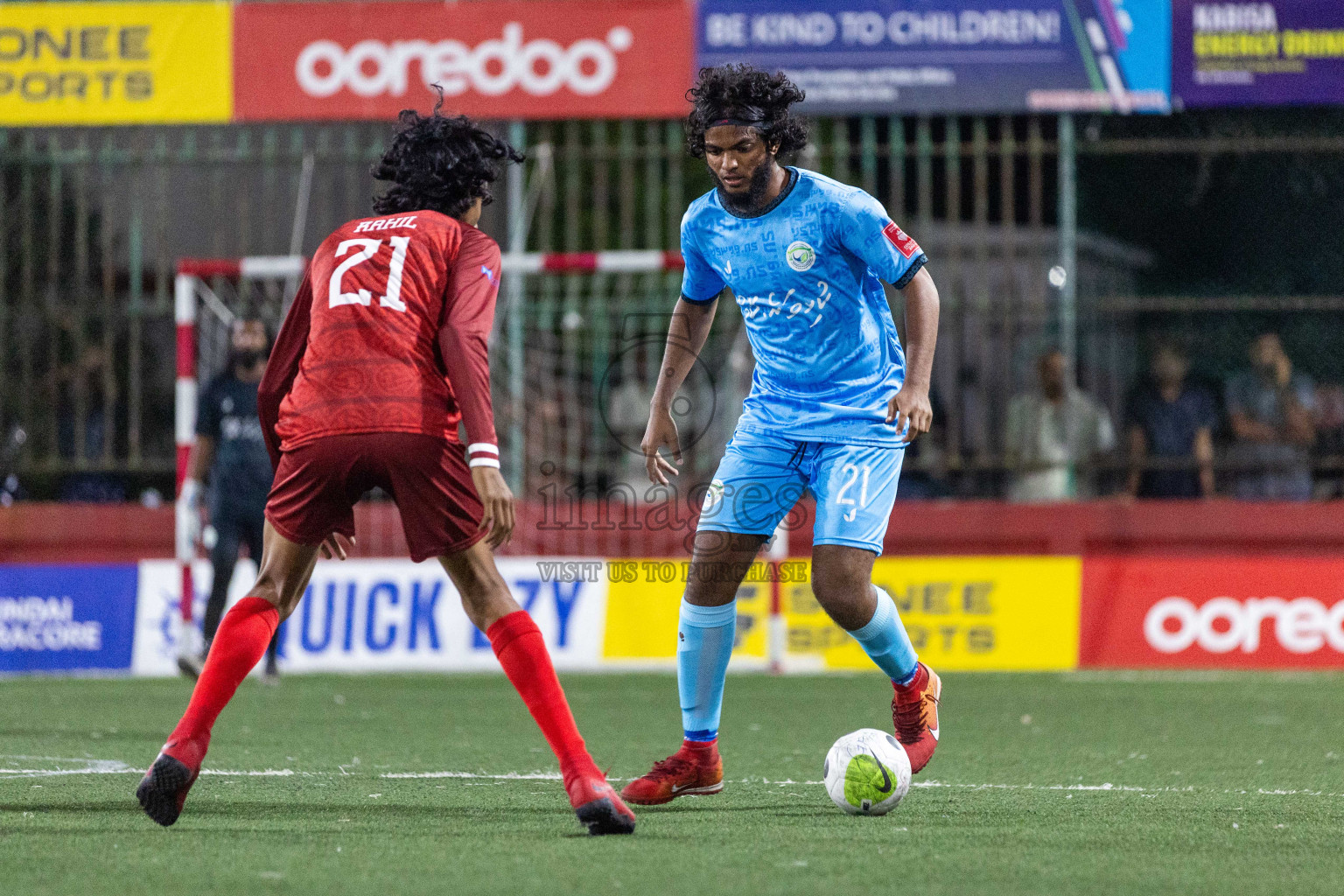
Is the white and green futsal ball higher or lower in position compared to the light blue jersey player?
lower

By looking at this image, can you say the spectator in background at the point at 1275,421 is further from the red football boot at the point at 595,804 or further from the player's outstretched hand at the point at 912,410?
the red football boot at the point at 595,804

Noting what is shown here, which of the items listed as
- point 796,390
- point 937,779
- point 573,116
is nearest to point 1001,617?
point 573,116

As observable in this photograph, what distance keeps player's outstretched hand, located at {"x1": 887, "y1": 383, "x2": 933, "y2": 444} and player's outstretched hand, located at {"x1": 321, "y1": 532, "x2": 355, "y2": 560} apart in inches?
65.9

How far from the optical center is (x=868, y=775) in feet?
16.9

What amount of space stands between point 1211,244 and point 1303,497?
358 cm

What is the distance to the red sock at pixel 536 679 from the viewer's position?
473 centimetres

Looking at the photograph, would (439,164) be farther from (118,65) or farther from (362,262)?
(118,65)

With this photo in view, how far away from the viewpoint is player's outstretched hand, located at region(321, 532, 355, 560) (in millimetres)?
5035

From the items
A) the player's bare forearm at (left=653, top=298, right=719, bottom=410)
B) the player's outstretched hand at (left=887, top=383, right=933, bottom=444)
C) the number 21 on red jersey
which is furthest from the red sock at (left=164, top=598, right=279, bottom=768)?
the player's outstretched hand at (left=887, top=383, right=933, bottom=444)

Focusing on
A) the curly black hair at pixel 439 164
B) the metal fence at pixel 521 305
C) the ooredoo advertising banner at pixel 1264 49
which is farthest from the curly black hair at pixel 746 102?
the ooredoo advertising banner at pixel 1264 49

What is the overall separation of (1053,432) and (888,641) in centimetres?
722

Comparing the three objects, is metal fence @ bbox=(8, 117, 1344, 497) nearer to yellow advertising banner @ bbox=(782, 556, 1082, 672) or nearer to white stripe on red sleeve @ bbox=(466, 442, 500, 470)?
yellow advertising banner @ bbox=(782, 556, 1082, 672)

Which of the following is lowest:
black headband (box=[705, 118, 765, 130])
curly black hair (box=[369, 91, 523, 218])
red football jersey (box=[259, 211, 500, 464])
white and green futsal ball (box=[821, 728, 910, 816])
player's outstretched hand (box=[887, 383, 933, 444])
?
white and green futsal ball (box=[821, 728, 910, 816])

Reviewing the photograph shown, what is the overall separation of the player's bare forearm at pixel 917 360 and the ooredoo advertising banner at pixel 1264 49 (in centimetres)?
774
